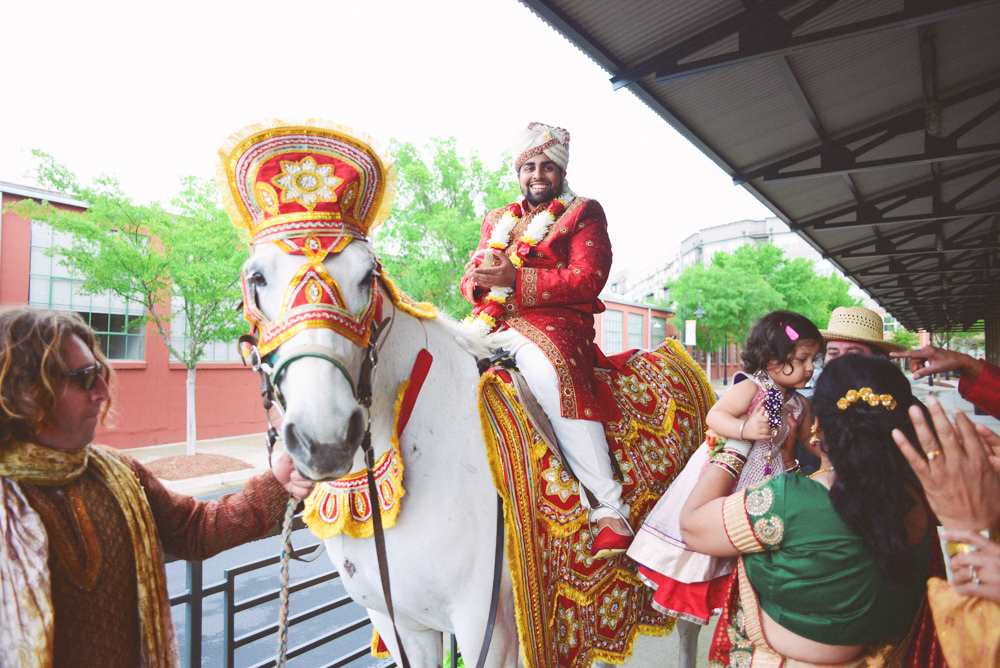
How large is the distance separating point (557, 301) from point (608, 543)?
1.02 metres

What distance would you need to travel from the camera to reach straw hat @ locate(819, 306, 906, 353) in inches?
137

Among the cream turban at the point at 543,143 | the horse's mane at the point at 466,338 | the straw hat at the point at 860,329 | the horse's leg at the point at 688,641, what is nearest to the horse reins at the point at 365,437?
the horse's mane at the point at 466,338

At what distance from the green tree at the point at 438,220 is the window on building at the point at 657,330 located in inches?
730

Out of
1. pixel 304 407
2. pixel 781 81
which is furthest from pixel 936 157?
pixel 304 407

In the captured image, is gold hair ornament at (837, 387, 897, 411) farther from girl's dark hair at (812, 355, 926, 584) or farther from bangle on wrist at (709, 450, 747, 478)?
bangle on wrist at (709, 450, 747, 478)

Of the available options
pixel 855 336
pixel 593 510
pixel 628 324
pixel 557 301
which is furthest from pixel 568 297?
pixel 628 324

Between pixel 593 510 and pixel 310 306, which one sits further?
pixel 593 510

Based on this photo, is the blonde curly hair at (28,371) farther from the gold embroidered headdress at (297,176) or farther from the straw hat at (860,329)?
the straw hat at (860,329)

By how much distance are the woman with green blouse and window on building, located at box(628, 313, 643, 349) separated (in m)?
28.2

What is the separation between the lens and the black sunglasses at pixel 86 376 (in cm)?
140

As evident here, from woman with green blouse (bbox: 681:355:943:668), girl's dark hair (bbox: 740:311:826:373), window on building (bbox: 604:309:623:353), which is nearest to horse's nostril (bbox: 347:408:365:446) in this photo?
woman with green blouse (bbox: 681:355:943:668)

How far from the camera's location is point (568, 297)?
7.81ft

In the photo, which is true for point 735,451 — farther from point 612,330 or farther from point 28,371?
point 612,330

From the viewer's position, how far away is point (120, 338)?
489 inches
